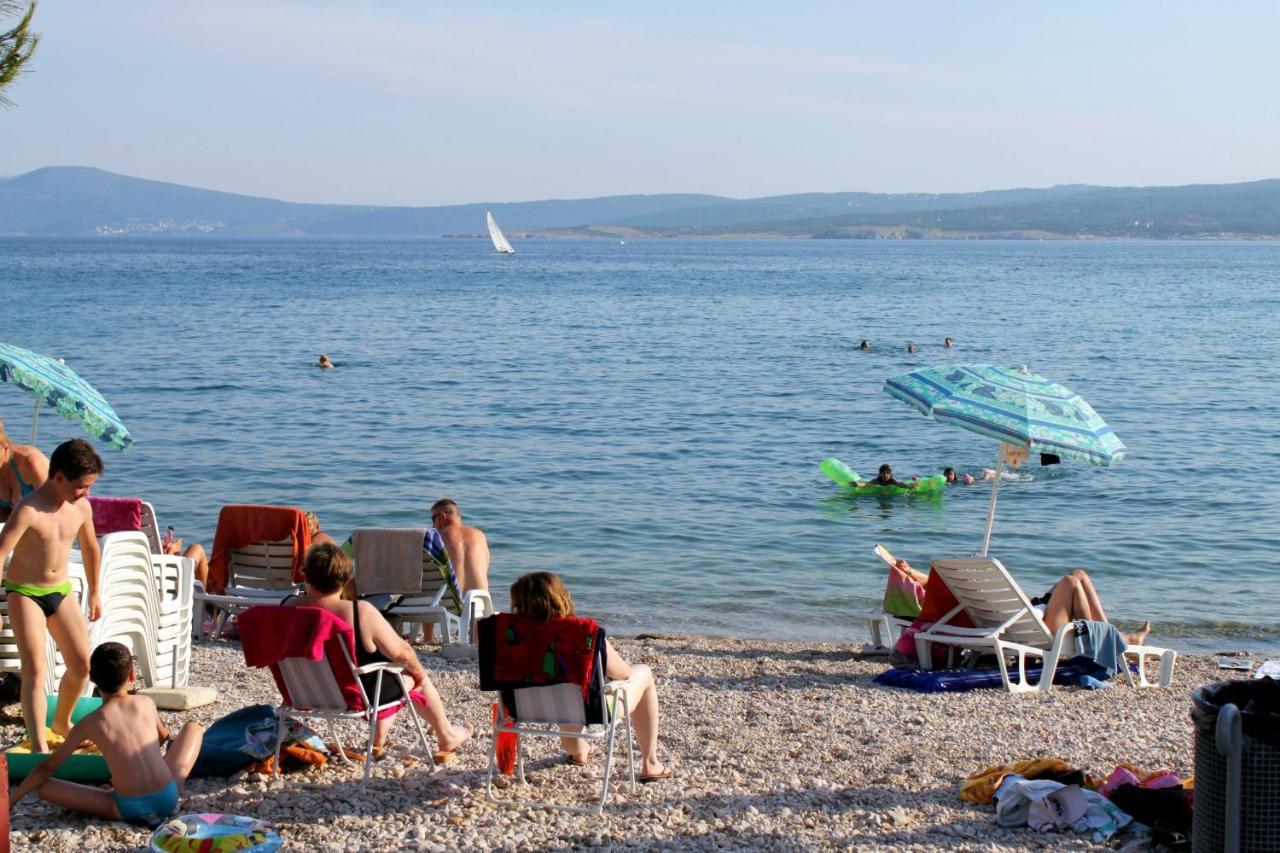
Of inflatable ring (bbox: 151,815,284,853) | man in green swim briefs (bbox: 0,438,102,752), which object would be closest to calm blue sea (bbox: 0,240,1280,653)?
man in green swim briefs (bbox: 0,438,102,752)

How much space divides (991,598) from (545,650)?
385 centimetres

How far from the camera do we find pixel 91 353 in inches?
1379

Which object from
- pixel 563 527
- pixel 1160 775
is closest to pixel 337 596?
pixel 1160 775

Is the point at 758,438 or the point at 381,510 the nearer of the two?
the point at 381,510

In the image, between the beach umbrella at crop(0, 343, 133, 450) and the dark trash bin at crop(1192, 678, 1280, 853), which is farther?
the beach umbrella at crop(0, 343, 133, 450)

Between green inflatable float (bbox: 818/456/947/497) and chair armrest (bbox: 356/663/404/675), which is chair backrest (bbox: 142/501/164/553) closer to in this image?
chair armrest (bbox: 356/663/404/675)

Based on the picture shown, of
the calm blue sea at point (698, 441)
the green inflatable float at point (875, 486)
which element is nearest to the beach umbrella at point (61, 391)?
the calm blue sea at point (698, 441)

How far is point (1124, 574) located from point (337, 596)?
30.0 feet

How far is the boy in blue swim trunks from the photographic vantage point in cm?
504

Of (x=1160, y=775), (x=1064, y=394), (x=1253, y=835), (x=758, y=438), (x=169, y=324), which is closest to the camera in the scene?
(x=1253, y=835)

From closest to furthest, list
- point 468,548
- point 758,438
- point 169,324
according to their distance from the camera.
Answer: point 468,548 → point 758,438 → point 169,324

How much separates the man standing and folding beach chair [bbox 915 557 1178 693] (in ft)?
9.40

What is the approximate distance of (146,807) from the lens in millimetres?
5082

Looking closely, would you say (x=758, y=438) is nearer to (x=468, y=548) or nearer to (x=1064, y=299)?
(x=468, y=548)
